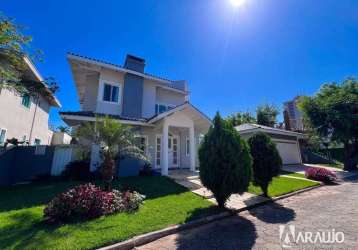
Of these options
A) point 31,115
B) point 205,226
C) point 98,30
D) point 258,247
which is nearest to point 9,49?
point 98,30

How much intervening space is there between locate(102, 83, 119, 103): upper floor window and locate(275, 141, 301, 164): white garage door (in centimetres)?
1801

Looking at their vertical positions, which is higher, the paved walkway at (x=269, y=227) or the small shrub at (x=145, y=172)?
the small shrub at (x=145, y=172)

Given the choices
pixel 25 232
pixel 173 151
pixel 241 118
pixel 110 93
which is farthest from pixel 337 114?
pixel 25 232

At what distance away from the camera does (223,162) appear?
702cm

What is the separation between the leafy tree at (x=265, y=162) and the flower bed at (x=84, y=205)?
562 centimetres

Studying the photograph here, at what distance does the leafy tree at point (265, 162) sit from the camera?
29.2ft

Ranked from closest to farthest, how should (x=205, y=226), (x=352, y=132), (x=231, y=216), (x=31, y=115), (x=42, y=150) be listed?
(x=205, y=226), (x=231, y=216), (x=42, y=150), (x=31, y=115), (x=352, y=132)

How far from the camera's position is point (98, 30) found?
36.6 feet

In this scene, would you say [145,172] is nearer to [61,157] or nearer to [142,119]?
[142,119]

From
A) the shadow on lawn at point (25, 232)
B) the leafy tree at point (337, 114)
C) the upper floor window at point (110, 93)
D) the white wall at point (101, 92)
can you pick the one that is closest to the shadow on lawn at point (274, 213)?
the shadow on lawn at point (25, 232)

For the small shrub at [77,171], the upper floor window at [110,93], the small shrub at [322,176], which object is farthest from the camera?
the upper floor window at [110,93]

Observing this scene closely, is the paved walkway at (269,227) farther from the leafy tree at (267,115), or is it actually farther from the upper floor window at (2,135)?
the leafy tree at (267,115)

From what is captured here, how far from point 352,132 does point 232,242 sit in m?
23.3

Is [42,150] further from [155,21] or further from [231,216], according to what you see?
[231,216]
